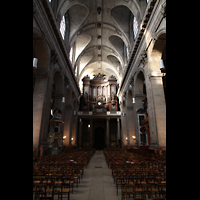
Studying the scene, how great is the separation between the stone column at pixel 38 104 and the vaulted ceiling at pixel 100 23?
693 centimetres

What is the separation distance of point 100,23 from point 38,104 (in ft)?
53.8

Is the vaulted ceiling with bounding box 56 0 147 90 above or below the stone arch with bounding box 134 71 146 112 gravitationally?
above

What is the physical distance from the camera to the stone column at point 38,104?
11062 mm

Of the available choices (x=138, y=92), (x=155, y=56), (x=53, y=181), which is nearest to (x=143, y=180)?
(x=53, y=181)

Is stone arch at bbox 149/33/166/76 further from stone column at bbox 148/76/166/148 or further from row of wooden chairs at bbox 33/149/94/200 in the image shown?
row of wooden chairs at bbox 33/149/94/200

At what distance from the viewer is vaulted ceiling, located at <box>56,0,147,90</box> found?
16.9 meters

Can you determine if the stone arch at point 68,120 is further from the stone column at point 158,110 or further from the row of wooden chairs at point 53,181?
the row of wooden chairs at point 53,181

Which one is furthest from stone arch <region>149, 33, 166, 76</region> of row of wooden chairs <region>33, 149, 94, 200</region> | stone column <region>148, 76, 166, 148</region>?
row of wooden chairs <region>33, 149, 94, 200</region>

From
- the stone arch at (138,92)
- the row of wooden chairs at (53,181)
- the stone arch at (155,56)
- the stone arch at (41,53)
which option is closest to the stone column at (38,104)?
the stone arch at (41,53)

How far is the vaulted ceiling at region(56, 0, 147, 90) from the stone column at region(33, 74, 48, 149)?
6.93m

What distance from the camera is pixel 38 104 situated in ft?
38.7

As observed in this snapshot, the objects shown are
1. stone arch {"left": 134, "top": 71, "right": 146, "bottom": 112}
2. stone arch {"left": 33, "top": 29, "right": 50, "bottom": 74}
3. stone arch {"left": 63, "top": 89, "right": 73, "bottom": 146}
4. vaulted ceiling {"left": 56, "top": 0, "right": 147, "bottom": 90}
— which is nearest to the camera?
stone arch {"left": 33, "top": 29, "right": 50, "bottom": 74}
